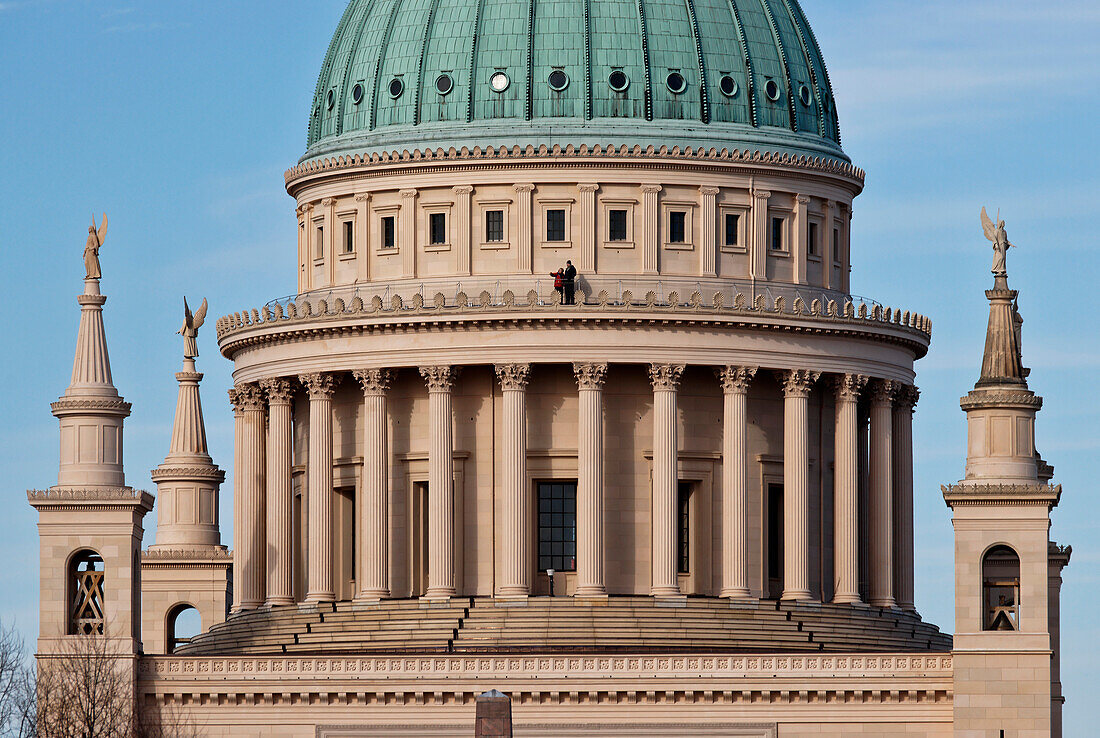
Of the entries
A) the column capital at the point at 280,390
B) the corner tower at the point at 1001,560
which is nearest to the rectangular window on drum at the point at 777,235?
the corner tower at the point at 1001,560

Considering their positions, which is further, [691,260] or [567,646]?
[691,260]

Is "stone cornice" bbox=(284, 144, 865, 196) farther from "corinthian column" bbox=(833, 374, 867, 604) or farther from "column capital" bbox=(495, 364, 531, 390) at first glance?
"corinthian column" bbox=(833, 374, 867, 604)

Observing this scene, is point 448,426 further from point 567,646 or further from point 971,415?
point 971,415

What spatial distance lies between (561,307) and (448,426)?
20.3 feet

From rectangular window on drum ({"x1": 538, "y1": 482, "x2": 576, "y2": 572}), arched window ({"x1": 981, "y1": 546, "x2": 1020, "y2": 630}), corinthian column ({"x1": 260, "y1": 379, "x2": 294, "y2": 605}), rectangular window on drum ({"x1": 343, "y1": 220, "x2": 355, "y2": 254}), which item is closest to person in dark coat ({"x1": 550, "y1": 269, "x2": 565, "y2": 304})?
rectangular window on drum ({"x1": 538, "y1": 482, "x2": 576, "y2": 572})

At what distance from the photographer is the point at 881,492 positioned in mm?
133375

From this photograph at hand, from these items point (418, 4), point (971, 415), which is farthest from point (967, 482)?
point (418, 4)

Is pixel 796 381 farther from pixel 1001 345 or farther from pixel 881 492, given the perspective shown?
pixel 1001 345

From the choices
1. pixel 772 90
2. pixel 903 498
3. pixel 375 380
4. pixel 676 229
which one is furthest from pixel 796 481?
pixel 375 380

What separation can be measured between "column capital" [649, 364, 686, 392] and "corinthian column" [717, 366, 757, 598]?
76.7 inches

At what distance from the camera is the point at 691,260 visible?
130500mm

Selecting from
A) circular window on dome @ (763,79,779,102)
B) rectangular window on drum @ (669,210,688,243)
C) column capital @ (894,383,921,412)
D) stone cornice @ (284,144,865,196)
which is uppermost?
circular window on dome @ (763,79,779,102)

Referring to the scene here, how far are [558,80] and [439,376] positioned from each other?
12.3 meters

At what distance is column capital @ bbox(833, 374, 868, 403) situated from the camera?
130 m
